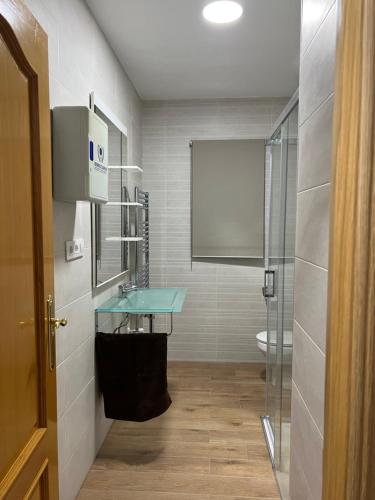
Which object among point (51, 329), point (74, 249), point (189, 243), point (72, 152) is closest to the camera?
point (51, 329)

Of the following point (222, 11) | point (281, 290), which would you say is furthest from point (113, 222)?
point (222, 11)

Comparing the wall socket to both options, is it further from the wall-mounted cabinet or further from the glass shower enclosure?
the glass shower enclosure

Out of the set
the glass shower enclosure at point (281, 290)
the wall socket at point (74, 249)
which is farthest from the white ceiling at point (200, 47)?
the wall socket at point (74, 249)

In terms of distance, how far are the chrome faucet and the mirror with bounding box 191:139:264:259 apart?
3.36ft

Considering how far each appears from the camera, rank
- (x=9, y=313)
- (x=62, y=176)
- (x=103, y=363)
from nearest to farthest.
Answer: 1. (x=9, y=313)
2. (x=62, y=176)
3. (x=103, y=363)

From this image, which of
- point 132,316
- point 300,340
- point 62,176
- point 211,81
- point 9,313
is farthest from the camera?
point 211,81

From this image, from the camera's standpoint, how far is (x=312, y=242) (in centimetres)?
116

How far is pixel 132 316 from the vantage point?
300 centimetres

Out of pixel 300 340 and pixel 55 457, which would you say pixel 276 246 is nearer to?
pixel 300 340

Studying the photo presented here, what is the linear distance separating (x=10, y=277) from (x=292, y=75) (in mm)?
2922

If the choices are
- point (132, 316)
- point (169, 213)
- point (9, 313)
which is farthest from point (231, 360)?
point (9, 313)

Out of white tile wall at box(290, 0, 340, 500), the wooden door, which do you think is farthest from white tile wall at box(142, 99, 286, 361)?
the wooden door

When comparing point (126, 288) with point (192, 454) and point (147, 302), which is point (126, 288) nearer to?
point (147, 302)

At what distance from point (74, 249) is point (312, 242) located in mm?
1180
